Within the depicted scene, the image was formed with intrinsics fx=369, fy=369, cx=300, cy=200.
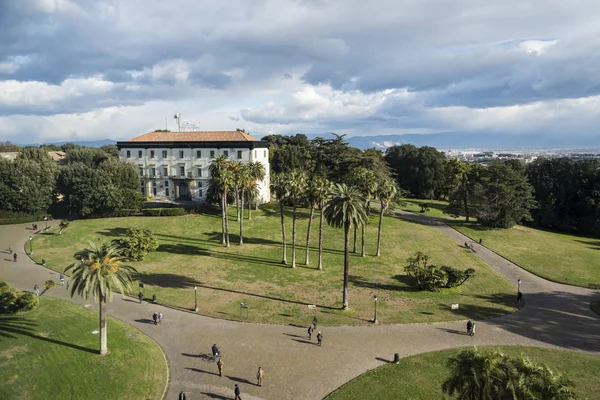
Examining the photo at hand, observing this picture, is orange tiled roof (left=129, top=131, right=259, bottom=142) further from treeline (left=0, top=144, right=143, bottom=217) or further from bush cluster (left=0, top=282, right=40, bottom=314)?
bush cluster (left=0, top=282, right=40, bottom=314)

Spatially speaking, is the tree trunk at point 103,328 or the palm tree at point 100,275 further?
the tree trunk at point 103,328

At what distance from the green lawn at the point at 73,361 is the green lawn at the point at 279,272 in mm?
8486

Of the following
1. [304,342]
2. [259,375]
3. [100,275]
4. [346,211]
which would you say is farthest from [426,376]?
[100,275]

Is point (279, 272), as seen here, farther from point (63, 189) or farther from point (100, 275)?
point (63, 189)

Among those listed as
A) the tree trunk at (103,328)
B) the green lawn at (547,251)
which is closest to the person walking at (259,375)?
the tree trunk at (103,328)

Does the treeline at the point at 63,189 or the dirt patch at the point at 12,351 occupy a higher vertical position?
the treeline at the point at 63,189

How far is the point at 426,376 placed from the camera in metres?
26.6

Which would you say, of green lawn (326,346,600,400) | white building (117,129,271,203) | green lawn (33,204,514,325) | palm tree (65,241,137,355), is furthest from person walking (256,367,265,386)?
white building (117,129,271,203)

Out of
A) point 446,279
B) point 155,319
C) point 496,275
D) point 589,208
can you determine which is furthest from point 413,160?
point 155,319

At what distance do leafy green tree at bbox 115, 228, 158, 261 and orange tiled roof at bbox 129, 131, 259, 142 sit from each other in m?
37.8

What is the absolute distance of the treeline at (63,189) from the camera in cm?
7250

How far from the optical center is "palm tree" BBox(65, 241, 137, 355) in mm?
27594

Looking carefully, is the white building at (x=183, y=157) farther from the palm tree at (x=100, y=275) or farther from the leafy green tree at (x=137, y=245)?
the palm tree at (x=100, y=275)

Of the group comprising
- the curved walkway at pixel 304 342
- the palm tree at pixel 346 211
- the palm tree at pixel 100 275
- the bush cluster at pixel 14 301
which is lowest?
the curved walkway at pixel 304 342
